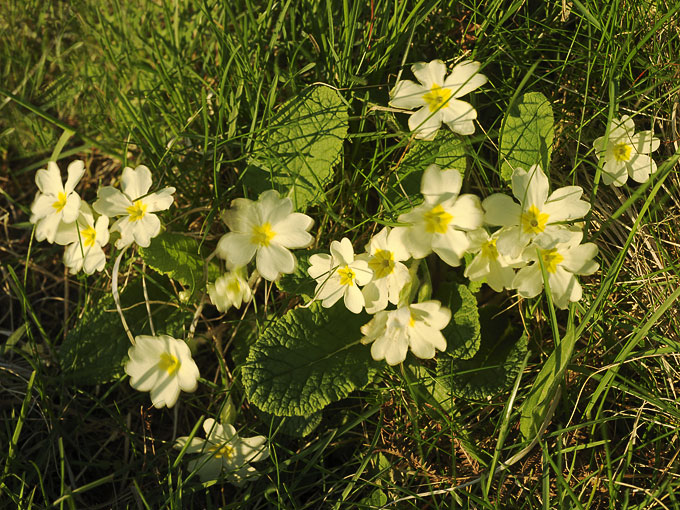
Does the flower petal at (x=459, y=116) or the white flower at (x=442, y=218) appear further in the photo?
the flower petal at (x=459, y=116)

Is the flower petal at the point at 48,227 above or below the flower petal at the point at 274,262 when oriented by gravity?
below

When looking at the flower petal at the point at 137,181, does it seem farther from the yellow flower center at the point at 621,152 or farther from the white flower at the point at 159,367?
the yellow flower center at the point at 621,152

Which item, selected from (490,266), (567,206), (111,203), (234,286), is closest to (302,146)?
(234,286)

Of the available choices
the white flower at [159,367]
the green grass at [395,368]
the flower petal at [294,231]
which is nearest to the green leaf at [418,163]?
the green grass at [395,368]

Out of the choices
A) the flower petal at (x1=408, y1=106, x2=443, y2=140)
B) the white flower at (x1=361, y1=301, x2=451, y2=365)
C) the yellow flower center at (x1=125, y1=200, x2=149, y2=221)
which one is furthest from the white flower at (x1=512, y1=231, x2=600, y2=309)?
the yellow flower center at (x1=125, y1=200, x2=149, y2=221)

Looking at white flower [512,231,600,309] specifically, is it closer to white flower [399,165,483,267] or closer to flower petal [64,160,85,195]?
white flower [399,165,483,267]

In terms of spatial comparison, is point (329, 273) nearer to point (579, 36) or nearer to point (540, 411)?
point (540, 411)
